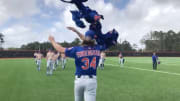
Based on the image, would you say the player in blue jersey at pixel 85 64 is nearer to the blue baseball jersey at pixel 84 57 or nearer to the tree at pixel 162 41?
the blue baseball jersey at pixel 84 57

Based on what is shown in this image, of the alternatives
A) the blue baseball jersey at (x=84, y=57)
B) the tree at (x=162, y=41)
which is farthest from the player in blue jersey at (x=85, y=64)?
the tree at (x=162, y=41)

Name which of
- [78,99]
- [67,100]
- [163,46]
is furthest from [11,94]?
[163,46]

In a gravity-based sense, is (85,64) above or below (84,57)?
below

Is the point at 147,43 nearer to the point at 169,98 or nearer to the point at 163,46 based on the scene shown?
the point at 163,46

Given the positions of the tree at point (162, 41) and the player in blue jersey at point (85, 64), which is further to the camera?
the tree at point (162, 41)

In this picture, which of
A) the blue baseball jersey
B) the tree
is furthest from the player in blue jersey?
the tree

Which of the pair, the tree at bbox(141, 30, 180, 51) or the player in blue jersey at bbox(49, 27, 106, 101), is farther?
the tree at bbox(141, 30, 180, 51)

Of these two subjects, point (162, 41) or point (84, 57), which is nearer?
point (84, 57)

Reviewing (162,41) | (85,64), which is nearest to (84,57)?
(85,64)

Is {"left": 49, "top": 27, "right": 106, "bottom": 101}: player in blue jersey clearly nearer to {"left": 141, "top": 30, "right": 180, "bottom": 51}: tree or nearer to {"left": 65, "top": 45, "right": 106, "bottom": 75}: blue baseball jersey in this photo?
{"left": 65, "top": 45, "right": 106, "bottom": 75}: blue baseball jersey

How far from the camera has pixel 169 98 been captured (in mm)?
8336

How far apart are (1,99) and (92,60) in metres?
5.55

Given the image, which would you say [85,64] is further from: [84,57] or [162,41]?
[162,41]

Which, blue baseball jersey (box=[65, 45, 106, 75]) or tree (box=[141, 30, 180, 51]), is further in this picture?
tree (box=[141, 30, 180, 51])
